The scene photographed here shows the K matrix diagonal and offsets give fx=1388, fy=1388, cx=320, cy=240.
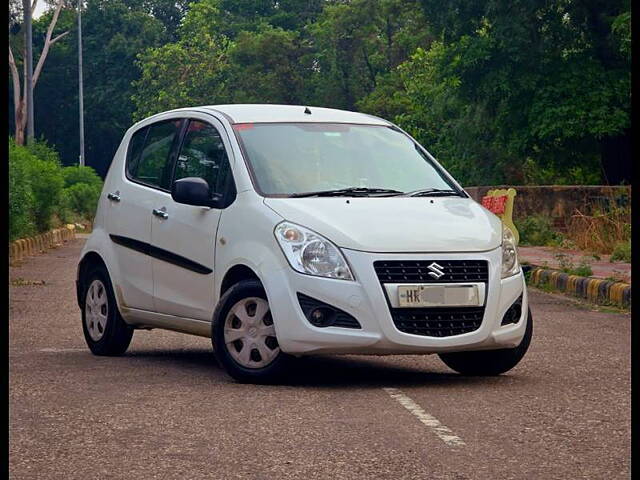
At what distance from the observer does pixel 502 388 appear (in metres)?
8.28

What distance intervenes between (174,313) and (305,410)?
7.34 ft

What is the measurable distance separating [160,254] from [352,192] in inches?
57.9

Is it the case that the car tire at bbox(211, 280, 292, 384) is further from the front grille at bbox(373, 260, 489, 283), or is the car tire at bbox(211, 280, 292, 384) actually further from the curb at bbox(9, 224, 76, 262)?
the curb at bbox(9, 224, 76, 262)

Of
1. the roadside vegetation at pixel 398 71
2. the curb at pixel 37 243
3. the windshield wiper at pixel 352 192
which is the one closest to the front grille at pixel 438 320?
the windshield wiper at pixel 352 192

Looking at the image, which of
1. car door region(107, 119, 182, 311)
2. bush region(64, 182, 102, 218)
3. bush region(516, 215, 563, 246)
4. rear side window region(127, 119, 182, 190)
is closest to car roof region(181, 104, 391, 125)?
rear side window region(127, 119, 182, 190)

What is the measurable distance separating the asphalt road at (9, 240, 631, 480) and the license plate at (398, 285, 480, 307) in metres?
0.52

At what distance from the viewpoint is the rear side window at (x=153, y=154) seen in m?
9.83

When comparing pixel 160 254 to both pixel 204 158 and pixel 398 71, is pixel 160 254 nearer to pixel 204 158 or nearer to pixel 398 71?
pixel 204 158

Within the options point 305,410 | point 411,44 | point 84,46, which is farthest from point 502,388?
point 84,46

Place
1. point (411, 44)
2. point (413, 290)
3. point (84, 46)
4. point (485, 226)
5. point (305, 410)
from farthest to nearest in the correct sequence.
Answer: point (84, 46) < point (411, 44) < point (485, 226) < point (413, 290) < point (305, 410)

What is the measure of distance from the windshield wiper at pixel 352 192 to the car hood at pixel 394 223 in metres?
0.14

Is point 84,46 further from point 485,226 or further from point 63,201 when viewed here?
point 485,226

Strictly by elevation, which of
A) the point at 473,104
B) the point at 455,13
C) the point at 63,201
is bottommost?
the point at 63,201

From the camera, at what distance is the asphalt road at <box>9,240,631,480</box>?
5773mm
